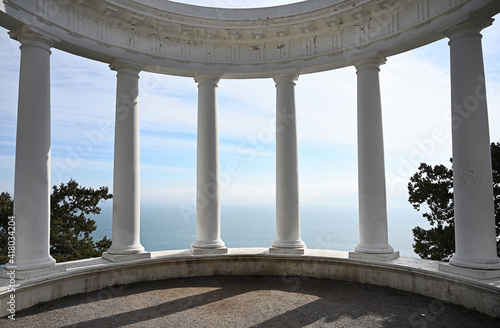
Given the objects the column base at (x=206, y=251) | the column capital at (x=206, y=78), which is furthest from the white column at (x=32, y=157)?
the column capital at (x=206, y=78)

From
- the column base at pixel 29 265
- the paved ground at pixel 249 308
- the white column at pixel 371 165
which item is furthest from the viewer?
the white column at pixel 371 165

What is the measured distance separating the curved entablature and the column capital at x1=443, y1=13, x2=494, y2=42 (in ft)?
5.90

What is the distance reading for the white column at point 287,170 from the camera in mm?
137500

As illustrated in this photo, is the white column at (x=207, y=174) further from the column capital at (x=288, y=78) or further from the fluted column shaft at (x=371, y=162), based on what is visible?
the fluted column shaft at (x=371, y=162)

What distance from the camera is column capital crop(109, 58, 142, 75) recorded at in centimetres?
12781

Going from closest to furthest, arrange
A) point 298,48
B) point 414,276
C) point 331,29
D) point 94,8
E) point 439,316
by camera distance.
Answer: point 439,316 < point 414,276 < point 94,8 < point 331,29 < point 298,48

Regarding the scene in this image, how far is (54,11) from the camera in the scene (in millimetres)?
109188

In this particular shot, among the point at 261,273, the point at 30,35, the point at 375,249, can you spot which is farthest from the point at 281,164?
the point at 30,35

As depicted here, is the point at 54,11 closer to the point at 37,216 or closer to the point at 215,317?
the point at 37,216

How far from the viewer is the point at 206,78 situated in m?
142

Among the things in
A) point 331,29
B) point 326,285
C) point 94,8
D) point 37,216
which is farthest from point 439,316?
point 94,8

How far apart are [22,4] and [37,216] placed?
187 ft

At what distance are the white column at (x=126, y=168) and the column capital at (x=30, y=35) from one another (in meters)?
24.6

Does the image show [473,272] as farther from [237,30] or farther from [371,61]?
[237,30]
